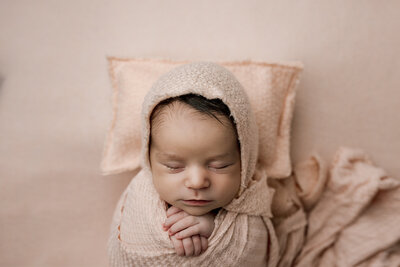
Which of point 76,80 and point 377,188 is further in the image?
point 76,80

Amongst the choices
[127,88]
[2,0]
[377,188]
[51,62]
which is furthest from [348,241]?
[2,0]

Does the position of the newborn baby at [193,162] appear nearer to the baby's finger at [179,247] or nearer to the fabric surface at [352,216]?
the baby's finger at [179,247]

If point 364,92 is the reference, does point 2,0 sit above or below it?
above

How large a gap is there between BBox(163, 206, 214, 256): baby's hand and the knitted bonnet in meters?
0.15

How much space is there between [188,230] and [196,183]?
16cm

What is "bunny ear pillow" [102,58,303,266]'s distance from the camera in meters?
0.82

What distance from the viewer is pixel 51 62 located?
1.26 m

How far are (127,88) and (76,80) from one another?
0.99ft

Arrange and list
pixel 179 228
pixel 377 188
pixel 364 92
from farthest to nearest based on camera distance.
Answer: pixel 364 92
pixel 377 188
pixel 179 228

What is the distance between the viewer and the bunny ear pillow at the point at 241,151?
819mm

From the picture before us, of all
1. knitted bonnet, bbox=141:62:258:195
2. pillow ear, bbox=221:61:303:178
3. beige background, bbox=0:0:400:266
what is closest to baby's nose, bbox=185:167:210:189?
knitted bonnet, bbox=141:62:258:195

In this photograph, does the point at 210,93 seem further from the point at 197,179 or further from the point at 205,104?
the point at 197,179

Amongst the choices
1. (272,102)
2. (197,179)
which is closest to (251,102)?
(272,102)

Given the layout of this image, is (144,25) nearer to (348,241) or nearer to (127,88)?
(127,88)
